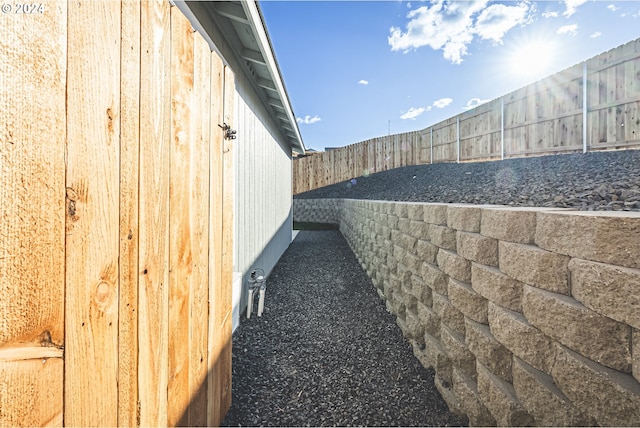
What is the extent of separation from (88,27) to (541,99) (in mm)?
9766

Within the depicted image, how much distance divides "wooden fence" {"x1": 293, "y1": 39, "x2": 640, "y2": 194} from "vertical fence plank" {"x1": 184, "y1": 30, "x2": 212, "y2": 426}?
7821 mm

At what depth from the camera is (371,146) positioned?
1602cm

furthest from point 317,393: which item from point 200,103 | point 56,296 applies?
point 200,103

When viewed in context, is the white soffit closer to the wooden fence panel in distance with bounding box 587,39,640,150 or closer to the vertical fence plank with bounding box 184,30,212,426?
the vertical fence plank with bounding box 184,30,212,426

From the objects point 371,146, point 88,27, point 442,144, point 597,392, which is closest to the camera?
point 88,27

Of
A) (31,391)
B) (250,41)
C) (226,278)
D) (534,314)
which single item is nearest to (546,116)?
(250,41)

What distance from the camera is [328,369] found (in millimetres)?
2709

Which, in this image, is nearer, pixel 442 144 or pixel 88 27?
pixel 88 27

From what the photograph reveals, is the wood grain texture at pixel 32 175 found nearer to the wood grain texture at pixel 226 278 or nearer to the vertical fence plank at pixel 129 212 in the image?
the vertical fence plank at pixel 129 212

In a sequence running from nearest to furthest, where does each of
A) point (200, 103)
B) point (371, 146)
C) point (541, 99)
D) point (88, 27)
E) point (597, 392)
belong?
point (88, 27)
point (597, 392)
point (200, 103)
point (541, 99)
point (371, 146)

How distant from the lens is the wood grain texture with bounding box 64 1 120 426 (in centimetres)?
85

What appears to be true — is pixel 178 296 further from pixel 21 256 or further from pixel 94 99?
pixel 94 99

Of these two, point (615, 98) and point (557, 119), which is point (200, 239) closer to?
point (615, 98)

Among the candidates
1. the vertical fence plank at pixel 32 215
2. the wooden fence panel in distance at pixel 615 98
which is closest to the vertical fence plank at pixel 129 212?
the vertical fence plank at pixel 32 215
